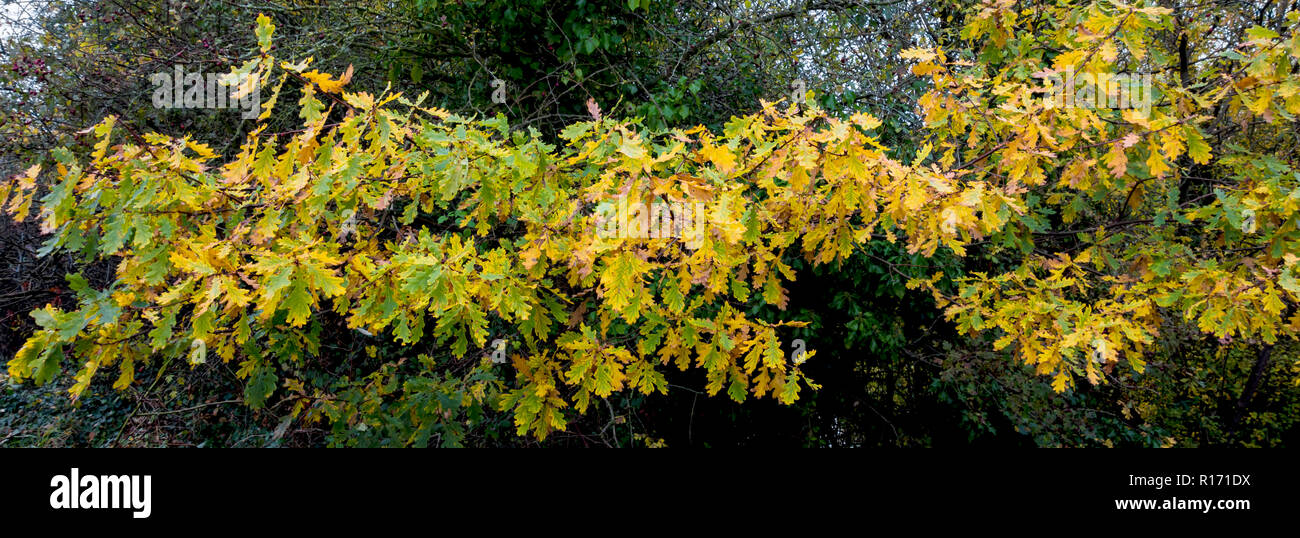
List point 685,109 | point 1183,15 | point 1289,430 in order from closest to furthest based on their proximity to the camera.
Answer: point 1183,15 → point 685,109 → point 1289,430

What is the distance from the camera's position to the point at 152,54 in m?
4.78

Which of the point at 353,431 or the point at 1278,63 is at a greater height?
the point at 1278,63

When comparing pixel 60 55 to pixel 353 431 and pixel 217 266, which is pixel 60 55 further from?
pixel 217 266

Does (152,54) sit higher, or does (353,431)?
(152,54)

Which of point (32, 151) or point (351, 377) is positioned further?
point (351, 377)

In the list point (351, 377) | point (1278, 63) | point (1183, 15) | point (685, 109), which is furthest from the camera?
point (351, 377)

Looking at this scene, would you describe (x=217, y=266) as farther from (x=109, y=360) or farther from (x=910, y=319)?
(x=910, y=319)

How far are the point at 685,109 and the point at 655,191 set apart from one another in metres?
2.64

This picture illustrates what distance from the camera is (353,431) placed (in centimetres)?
373
